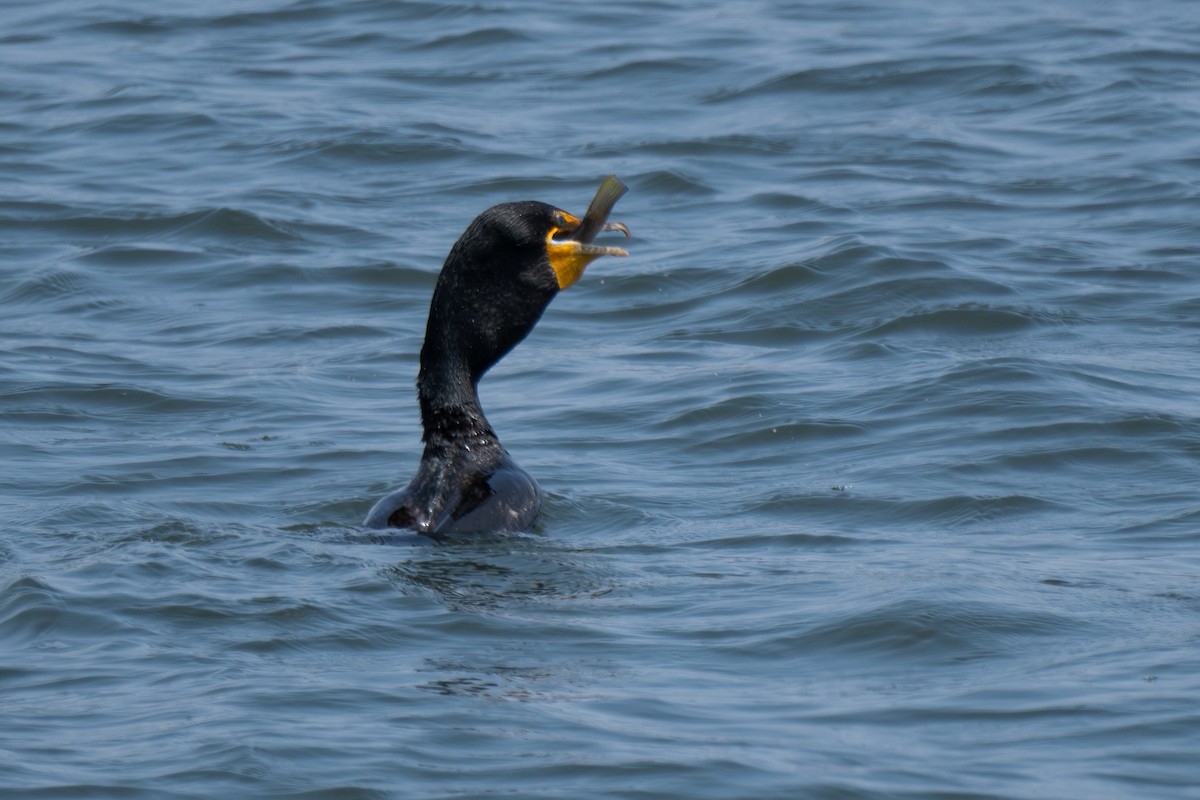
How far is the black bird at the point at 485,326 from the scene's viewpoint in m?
7.80

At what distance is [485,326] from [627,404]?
2.40 m

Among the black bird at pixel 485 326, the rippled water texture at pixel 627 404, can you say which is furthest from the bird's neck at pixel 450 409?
the rippled water texture at pixel 627 404

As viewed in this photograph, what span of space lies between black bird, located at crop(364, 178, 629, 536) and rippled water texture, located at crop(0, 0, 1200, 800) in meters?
0.29

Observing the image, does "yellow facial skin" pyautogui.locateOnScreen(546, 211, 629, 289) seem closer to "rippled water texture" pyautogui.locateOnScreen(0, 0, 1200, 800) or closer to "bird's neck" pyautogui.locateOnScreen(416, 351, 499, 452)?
"bird's neck" pyautogui.locateOnScreen(416, 351, 499, 452)

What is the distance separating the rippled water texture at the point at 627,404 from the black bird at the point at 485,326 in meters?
0.29

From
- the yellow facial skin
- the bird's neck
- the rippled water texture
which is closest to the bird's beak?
the yellow facial skin

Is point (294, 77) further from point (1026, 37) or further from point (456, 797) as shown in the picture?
point (456, 797)

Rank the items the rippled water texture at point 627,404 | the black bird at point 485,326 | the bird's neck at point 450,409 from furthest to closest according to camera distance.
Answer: the bird's neck at point 450,409, the black bird at point 485,326, the rippled water texture at point 627,404

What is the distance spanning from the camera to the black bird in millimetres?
7797

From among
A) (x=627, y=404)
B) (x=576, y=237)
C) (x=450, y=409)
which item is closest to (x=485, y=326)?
(x=450, y=409)

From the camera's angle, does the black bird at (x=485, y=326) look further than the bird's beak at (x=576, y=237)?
No

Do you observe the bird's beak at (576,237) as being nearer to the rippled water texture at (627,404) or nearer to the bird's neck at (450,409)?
the bird's neck at (450,409)

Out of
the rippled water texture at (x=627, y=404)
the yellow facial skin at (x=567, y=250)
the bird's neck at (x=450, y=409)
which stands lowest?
the rippled water texture at (x=627, y=404)

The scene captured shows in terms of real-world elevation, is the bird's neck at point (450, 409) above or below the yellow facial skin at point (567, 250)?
below
